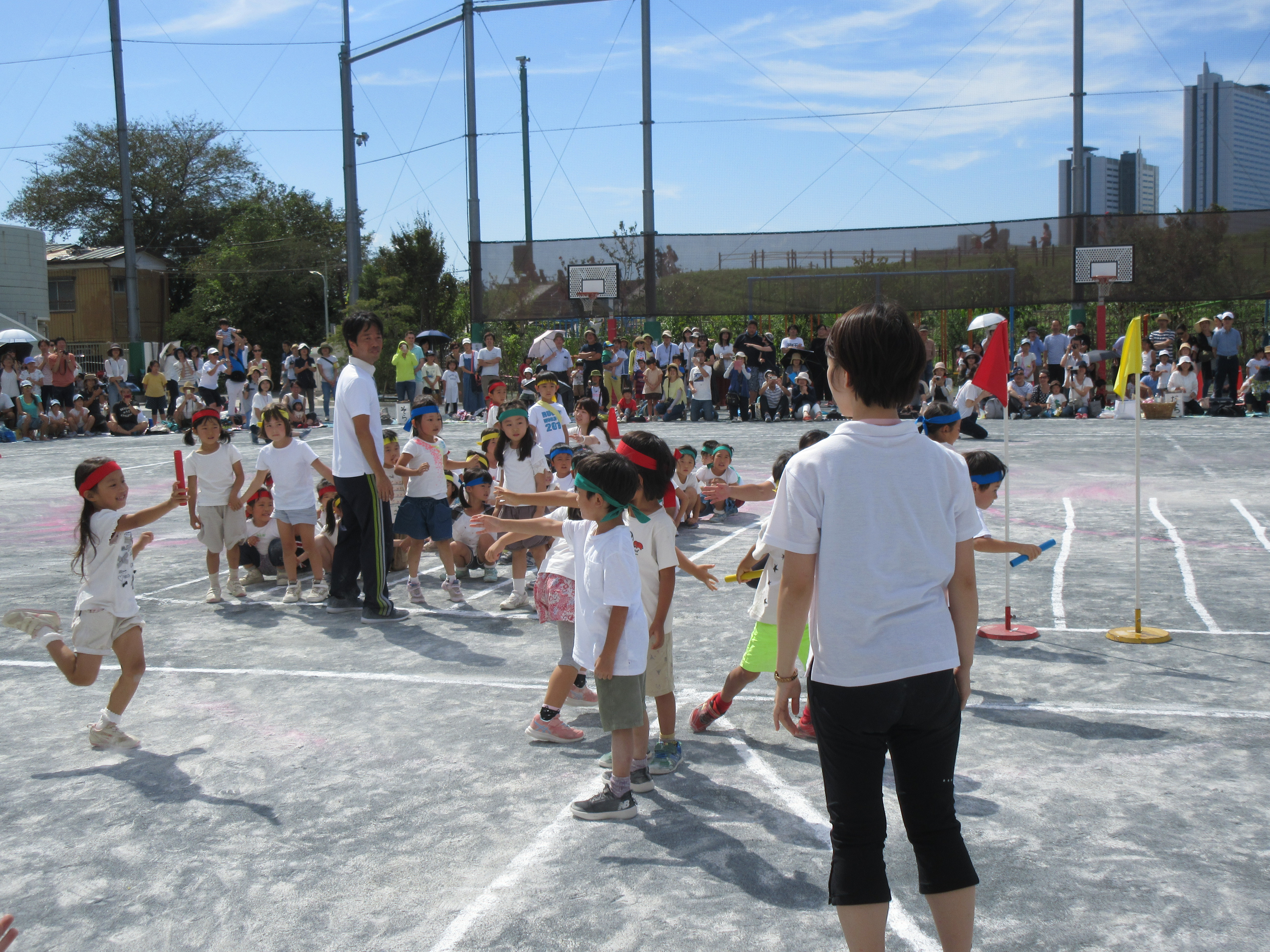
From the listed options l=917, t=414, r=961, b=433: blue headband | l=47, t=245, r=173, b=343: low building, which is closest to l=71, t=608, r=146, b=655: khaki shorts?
l=917, t=414, r=961, b=433: blue headband

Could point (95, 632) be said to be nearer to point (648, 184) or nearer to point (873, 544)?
point (873, 544)

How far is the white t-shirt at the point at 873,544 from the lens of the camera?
2.77m

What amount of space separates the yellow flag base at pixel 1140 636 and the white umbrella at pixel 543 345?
15069mm

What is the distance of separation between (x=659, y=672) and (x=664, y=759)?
0.37 metres

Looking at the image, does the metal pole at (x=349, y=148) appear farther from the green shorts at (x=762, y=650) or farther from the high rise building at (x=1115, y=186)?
the green shorts at (x=762, y=650)

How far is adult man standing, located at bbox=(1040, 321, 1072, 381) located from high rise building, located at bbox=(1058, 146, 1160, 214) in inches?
154

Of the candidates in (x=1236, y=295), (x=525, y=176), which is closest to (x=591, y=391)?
(x=1236, y=295)

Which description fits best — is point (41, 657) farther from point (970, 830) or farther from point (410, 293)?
point (410, 293)

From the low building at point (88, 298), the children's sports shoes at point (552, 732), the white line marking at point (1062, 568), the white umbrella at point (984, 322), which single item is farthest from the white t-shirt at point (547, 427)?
the low building at point (88, 298)

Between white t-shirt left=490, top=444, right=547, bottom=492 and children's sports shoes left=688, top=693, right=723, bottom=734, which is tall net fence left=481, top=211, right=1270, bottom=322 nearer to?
white t-shirt left=490, top=444, right=547, bottom=492

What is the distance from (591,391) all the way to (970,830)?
58.6 ft

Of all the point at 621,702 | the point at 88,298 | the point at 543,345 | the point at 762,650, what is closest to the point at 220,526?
the point at 762,650

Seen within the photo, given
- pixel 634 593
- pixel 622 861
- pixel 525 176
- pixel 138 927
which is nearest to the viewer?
pixel 138 927

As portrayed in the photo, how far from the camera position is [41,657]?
22.8ft
